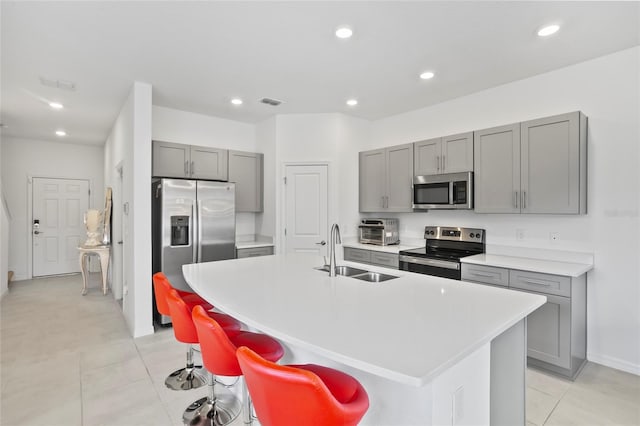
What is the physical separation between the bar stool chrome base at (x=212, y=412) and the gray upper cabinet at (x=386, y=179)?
2.93 m

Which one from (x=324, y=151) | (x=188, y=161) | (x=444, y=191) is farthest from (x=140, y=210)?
(x=444, y=191)

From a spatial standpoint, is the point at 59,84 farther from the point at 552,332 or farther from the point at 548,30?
the point at 552,332

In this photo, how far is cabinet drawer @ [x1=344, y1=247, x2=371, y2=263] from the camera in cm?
429

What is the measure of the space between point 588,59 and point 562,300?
2175mm

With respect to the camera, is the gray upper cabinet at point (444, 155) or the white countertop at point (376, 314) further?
the gray upper cabinet at point (444, 155)

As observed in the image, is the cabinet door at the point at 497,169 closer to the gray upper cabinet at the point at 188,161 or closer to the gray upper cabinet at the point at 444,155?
the gray upper cabinet at the point at 444,155

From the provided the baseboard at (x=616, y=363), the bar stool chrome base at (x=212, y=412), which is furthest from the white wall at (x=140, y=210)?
the baseboard at (x=616, y=363)

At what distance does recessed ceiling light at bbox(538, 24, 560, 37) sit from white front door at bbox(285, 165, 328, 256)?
2.72 metres

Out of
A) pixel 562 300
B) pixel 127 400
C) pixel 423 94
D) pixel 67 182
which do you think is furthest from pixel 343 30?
pixel 67 182

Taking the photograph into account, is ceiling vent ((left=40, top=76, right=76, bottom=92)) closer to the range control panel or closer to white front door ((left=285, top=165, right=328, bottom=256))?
white front door ((left=285, top=165, right=328, bottom=256))

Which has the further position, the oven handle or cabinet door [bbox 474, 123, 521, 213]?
the oven handle

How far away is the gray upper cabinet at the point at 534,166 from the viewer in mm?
2852

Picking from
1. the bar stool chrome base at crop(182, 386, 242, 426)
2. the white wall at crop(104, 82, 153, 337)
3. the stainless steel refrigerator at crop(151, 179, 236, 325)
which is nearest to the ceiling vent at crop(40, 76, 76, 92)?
the white wall at crop(104, 82, 153, 337)

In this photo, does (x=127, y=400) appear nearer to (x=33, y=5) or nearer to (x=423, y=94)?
(x=33, y=5)
